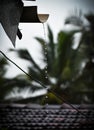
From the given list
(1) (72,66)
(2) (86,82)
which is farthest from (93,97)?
(1) (72,66)

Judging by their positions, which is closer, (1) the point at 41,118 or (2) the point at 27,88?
(1) the point at 41,118

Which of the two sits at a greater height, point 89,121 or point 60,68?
point 89,121

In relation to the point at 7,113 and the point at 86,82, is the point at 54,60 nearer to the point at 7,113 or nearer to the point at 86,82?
the point at 86,82

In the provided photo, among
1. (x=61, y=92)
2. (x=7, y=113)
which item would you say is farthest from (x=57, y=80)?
(x=7, y=113)

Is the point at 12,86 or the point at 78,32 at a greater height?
the point at 78,32

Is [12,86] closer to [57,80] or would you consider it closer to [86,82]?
[57,80]

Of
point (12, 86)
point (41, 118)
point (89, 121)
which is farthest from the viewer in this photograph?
point (12, 86)

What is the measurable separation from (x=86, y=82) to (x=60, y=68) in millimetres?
976

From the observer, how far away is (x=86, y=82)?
945 centimetres

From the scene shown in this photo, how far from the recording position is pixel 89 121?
4473 mm

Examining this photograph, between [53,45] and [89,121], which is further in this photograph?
[53,45]

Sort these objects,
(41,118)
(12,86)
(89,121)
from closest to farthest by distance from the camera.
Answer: (89,121) → (41,118) → (12,86)

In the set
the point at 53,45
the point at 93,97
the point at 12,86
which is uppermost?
the point at 53,45

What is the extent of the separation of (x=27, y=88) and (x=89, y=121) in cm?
550
